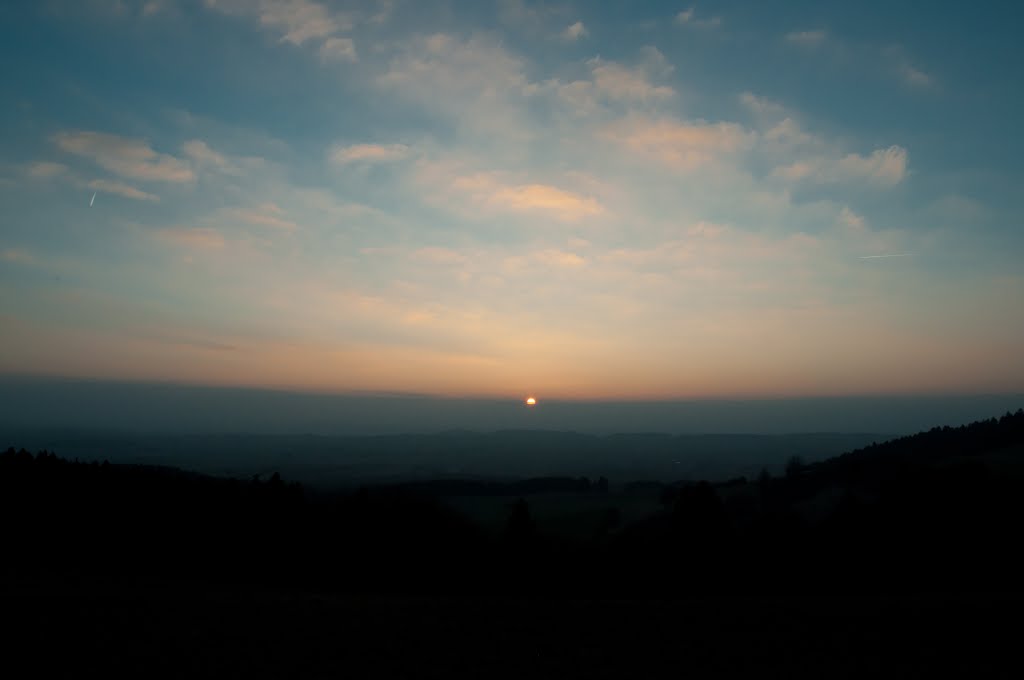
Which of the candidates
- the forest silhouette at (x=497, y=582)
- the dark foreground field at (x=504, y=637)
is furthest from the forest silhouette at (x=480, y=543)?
the dark foreground field at (x=504, y=637)

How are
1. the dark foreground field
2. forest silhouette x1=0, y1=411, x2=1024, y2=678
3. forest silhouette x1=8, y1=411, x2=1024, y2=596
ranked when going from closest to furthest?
the dark foreground field → forest silhouette x1=0, y1=411, x2=1024, y2=678 → forest silhouette x1=8, y1=411, x2=1024, y2=596

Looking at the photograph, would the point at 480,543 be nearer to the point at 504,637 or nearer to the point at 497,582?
the point at 497,582

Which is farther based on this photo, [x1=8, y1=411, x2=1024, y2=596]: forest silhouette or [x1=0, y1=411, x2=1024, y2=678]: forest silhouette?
[x1=8, y1=411, x2=1024, y2=596]: forest silhouette

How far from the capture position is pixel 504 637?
21656 millimetres

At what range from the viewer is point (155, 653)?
1869cm

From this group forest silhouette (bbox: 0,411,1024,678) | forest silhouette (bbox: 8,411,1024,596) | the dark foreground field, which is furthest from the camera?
forest silhouette (bbox: 8,411,1024,596)

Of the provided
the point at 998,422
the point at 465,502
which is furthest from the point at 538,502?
the point at 998,422

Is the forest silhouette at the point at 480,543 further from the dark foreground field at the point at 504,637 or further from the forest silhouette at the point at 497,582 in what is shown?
the dark foreground field at the point at 504,637

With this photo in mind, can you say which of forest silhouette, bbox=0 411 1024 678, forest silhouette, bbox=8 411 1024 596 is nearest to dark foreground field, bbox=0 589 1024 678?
forest silhouette, bbox=0 411 1024 678

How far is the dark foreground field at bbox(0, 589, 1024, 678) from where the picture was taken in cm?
1775

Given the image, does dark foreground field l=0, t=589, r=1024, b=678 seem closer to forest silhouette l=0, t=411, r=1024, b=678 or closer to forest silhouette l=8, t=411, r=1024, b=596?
forest silhouette l=0, t=411, r=1024, b=678

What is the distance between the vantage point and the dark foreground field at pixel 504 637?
699 inches

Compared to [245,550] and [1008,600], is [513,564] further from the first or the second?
[1008,600]

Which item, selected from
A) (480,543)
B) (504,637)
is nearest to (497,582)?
(480,543)
